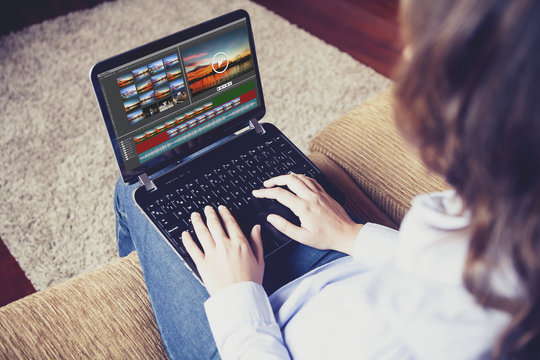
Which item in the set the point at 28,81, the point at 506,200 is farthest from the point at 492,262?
the point at 28,81

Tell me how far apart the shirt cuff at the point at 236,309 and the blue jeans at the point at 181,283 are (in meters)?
0.10

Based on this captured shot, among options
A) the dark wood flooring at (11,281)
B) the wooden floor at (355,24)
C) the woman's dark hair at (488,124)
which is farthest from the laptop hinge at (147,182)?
the wooden floor at (355,24)

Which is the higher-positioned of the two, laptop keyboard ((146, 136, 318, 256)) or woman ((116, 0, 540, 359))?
woman ((116, 0, 540, 359))

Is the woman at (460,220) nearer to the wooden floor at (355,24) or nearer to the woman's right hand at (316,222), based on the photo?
the woman's right hand at (316,222)

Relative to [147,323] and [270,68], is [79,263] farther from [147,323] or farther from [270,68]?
[270,68]

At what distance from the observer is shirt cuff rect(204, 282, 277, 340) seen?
640 mm

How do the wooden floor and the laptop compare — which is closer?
the laptop

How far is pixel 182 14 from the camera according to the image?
2.42m

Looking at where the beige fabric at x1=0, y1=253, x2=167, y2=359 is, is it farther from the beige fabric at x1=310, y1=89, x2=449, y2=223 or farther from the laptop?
the beige fabric at x1=310, y1=89, x2=449, y2=223

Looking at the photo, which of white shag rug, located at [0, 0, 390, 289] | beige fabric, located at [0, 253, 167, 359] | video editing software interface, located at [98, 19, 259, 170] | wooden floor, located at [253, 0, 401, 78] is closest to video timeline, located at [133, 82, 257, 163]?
video editing software interface, located at [98, 19, 259, 170]

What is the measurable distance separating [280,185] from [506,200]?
0.58 m

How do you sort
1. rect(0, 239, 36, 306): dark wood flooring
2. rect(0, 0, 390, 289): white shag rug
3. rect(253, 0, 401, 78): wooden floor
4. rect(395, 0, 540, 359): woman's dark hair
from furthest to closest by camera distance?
rect(253, 0, 401, 78): wooden floor < rect(0, 0, 390, 289): white shag rug < rect(0, 239, 36, 306): dark wood flooring < rect(395, 0, 540, 359): woman's dark hair

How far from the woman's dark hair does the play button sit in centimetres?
55

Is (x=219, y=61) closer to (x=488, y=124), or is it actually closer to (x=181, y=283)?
(x=181, y=283)
